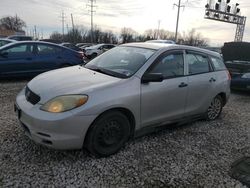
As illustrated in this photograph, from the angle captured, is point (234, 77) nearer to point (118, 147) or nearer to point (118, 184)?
point (118, 147)

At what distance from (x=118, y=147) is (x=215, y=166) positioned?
1.40 metres

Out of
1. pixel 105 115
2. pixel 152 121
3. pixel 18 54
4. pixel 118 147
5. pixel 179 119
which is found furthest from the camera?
pixel 18 54

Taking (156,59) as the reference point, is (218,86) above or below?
below

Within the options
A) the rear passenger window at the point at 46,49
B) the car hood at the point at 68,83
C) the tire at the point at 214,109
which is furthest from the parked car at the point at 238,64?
the car hood at the point at 68,83

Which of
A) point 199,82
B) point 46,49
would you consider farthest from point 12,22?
point 199,82

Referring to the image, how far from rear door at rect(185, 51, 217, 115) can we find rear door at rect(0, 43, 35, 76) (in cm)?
577

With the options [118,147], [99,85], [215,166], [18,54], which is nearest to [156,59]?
[99,85]

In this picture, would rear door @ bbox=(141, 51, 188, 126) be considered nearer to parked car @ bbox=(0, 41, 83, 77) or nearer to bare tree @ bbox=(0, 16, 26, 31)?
parked car @ bbox=(0, 41, 83, 77)

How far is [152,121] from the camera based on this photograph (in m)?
4.26

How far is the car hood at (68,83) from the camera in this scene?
3482 millimetres

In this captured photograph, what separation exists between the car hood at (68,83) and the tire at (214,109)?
263 cm

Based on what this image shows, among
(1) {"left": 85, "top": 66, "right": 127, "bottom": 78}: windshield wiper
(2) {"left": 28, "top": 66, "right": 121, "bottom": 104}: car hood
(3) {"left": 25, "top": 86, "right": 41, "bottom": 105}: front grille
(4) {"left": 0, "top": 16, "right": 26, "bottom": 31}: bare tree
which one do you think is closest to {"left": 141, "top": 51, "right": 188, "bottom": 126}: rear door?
(1) {"left": 85, "top": 66, "right": 127, "bottom": 78}: windshield wiper

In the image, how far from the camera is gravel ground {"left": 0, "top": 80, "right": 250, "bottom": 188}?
321 centimetres

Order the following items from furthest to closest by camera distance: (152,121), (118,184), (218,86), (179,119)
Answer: (218,86), (179,119), (152,121), (118,184)
